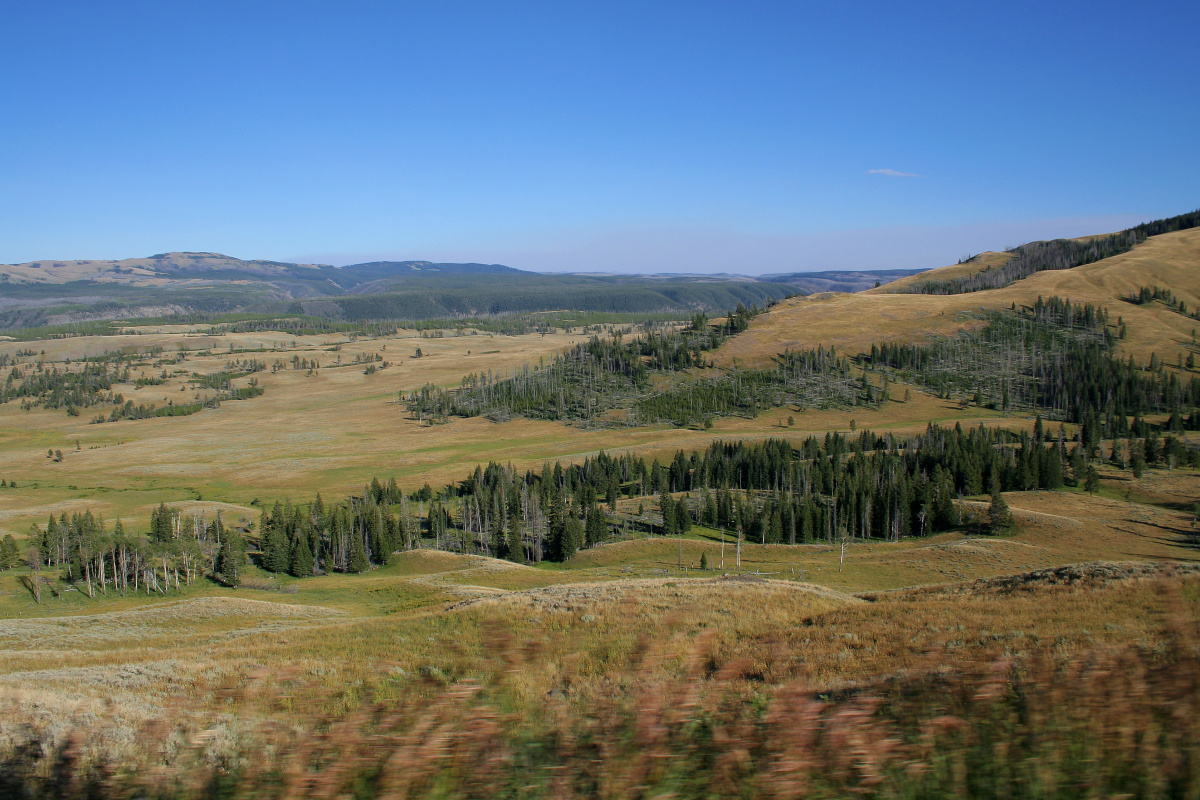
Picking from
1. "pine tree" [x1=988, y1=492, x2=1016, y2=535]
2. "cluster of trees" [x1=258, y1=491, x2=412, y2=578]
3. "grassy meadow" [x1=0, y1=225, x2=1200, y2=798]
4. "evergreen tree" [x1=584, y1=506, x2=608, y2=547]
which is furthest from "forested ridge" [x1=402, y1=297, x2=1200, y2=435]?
"grassy meadow" [x1=0, y1=225, x2=1200, y2=798]

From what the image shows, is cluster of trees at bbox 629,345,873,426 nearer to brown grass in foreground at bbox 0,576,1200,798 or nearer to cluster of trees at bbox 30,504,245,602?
cluster of trees at bbox 30,504,245,602

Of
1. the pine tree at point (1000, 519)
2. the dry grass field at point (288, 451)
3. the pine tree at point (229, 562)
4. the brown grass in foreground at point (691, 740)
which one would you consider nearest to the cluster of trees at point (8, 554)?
the dry grass field at point (288, 451)

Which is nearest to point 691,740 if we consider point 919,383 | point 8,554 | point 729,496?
point 8,554

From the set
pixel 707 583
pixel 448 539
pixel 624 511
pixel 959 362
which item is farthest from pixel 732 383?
pixel 707 583

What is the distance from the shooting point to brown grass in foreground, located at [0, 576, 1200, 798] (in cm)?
530

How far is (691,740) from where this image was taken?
6168 millimetres

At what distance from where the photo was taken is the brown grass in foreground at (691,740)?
17.4 feet

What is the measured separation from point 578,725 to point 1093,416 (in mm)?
170675

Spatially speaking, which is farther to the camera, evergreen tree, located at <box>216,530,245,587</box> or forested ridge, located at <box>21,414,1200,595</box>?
forested ridge, located at <box>21,414,1200,595</box>

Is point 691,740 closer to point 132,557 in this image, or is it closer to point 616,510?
point 132,557

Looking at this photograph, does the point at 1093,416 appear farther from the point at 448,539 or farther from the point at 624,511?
the point at 448,539

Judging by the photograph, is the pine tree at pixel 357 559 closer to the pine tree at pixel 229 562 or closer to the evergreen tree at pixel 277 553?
the evergreen tree at pixel 277 553

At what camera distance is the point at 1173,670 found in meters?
6.15

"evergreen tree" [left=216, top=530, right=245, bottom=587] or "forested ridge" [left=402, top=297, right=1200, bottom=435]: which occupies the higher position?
"forested ridge" [left=402, top=297, right=1200, bottom=435]
